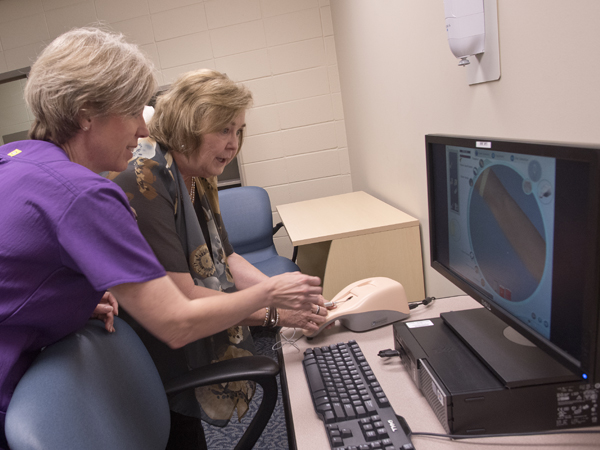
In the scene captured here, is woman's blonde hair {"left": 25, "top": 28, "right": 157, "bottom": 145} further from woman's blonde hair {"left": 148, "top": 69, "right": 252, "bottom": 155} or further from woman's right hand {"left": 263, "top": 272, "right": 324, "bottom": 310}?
woman's right hand {"left": 263, "top": 272, "right": 324, "bottom": 310}

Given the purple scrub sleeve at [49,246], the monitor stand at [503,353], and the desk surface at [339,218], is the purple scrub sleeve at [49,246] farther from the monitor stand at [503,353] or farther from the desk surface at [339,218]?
the desk surface at [339,218]

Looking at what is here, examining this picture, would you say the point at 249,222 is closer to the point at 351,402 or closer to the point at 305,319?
the point at 305,319

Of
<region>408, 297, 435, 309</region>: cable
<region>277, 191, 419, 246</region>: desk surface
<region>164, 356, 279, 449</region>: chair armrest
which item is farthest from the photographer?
<region>277, 191, 419, 246</region>: desk surface

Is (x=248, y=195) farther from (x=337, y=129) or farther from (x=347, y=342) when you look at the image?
(x=347, y=342)

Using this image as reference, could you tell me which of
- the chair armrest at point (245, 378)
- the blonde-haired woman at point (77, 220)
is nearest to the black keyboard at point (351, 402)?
the chair armrest at point (245, 378)

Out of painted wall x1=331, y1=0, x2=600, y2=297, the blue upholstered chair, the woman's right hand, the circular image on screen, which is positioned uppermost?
painted wall x1=331, y1=0, x2=600, y2=297

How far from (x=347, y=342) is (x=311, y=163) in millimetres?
2649

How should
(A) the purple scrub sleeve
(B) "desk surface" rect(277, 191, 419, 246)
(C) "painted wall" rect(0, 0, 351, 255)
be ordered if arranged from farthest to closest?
(C) "painted wall" rect(0, 0, 351, 255)
(B) "desk surface" rect(277, 191, 419, 246)
(A) the purple scrub sleeve

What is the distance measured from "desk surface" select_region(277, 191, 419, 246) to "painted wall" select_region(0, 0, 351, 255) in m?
0.80

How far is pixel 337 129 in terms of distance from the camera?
3.62 meters

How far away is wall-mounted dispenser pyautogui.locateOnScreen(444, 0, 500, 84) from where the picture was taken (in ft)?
3.74

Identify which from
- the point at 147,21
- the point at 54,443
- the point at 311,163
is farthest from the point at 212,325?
the point at 147,21

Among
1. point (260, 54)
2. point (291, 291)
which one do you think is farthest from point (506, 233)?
point (260, 54)

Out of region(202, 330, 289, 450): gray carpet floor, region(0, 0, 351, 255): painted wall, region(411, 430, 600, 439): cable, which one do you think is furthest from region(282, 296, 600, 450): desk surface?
region(0, 0, 351, 255): painted wall
